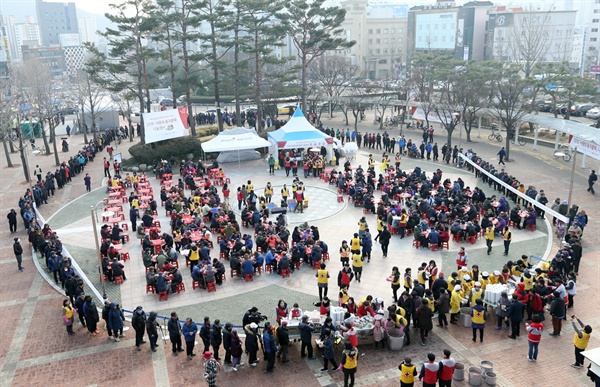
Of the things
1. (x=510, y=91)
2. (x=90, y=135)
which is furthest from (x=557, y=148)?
(x=90, y=135)

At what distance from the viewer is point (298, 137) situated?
30.0m

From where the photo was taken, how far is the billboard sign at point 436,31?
93.2 metres

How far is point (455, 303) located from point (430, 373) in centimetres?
347

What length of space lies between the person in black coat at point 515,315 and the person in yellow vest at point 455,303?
4.14 ft

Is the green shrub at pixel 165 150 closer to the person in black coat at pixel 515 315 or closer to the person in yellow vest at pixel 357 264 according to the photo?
the person in yellow vest at pixel 357 264

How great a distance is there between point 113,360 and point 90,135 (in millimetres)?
41118

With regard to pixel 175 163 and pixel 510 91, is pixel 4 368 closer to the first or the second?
pixel 175 163

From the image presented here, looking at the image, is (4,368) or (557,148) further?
(557,148)

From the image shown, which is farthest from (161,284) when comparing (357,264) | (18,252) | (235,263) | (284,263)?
(18,252)

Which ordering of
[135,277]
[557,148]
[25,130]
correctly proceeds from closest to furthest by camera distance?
[135,277] < [557,148] < [25,130]

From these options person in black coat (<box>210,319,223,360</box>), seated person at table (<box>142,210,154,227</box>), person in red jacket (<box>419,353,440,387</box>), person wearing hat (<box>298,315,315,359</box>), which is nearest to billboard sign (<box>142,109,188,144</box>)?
seated person at table (<box>142,210,154,227</box>)

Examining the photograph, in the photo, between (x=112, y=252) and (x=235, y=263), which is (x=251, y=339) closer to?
(x=235, y=263)

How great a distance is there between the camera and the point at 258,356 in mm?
12625

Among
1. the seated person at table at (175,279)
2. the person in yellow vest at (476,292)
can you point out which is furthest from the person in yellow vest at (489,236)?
the seated person at table at (175,279)
